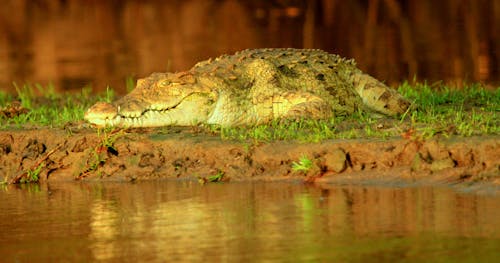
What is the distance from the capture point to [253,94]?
1098 centimetres

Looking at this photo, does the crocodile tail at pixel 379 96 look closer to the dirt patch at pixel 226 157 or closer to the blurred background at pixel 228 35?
the blurred background at pixel 228 35

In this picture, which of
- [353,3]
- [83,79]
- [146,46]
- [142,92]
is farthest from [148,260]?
[353,3]

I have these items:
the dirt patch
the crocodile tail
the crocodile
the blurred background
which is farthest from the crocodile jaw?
the blurred background

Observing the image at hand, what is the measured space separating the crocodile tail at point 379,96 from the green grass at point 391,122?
16cm

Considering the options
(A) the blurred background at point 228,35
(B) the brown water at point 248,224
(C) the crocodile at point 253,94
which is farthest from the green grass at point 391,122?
(A) the blurred background at point 228,35

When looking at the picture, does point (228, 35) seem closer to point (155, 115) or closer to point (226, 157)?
point (155, 115)

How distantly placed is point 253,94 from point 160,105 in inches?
37.0

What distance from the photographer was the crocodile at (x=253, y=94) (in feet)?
34.2

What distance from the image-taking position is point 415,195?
26.9 feet

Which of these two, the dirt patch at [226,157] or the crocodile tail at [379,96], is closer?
the dirt patch at [226,157]

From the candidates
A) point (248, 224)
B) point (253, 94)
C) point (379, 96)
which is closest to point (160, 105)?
point (253, 94)

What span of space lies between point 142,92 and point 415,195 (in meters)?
3.30

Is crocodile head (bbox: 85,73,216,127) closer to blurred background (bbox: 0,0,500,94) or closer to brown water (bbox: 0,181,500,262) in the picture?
brown water (bbox: 0,181,500,262)

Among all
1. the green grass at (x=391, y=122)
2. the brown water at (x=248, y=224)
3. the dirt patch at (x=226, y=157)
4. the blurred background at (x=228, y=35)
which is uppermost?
the blurred background at (x=228, y=35)
